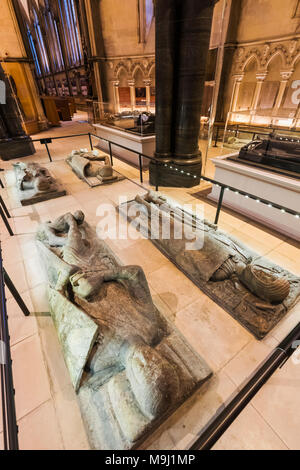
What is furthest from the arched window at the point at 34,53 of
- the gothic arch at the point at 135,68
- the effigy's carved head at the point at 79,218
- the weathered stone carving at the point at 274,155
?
the effigy's carved head at the point at 79,218

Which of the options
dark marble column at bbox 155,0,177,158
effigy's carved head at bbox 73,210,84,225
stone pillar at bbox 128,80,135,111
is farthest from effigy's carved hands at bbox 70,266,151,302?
stone pillar at bbox 128,80,135,111

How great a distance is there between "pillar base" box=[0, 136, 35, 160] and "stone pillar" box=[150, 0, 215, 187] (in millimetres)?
5769

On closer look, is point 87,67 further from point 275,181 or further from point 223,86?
point 275,181

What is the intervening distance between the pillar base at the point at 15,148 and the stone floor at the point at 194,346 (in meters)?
6.12

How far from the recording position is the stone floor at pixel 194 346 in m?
1.60

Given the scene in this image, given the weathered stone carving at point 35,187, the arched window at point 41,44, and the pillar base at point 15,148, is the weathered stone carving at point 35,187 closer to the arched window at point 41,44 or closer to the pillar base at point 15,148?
the pillar base at point 15,148

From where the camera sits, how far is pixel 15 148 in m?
8.27

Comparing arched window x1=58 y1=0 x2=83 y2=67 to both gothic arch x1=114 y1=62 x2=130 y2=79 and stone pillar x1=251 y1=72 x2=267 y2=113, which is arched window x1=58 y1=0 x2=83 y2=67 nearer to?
gothic arch x1=114 y1=62 x2=130 y2=79

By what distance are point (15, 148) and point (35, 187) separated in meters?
4.55

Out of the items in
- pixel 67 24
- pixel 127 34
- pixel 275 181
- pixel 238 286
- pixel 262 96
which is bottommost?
pixel 238 286

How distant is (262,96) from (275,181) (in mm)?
9370

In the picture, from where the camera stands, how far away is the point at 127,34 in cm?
1430

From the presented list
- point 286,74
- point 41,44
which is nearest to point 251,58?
point 286,74

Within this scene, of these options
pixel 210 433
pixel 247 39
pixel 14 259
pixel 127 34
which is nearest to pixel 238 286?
pixel 210 433
